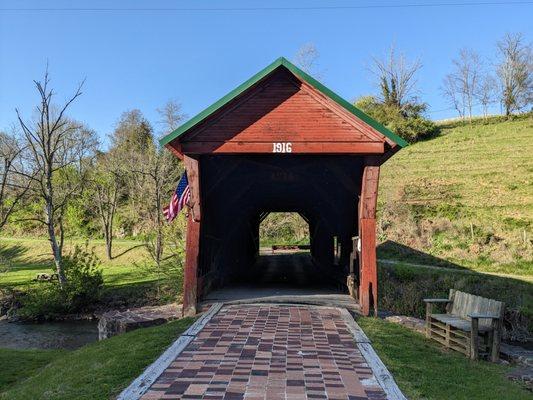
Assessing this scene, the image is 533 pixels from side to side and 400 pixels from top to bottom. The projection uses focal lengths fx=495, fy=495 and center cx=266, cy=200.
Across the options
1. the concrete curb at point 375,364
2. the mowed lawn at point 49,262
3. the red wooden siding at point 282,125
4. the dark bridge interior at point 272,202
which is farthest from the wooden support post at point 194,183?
the mowed lawn at point 49,262

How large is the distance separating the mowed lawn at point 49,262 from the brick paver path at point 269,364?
11352 mm

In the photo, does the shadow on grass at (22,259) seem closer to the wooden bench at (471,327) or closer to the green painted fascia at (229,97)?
the green painted fascia at (229,97)

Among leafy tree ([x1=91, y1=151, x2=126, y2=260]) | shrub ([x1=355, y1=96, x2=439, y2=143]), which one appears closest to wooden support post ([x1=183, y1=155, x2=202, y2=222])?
leafy tree ([x1=91, y1=151, x2=126, y2=260])

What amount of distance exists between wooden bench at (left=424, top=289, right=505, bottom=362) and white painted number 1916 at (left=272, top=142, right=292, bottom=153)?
Answer: 4.18 metres

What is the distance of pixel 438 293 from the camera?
18.0 meters

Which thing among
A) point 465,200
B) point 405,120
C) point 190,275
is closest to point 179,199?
point 190,275

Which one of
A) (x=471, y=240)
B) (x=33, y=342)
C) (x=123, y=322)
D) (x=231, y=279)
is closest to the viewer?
(x=123, y=322)

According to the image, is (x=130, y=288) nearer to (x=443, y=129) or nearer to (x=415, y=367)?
(x=415, y=367)

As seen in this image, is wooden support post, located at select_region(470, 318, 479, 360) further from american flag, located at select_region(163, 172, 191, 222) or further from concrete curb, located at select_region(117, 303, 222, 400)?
american flag, located at select_region(163, 172, 191, 222)

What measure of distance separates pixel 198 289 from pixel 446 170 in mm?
32103

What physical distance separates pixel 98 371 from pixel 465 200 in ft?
98.3

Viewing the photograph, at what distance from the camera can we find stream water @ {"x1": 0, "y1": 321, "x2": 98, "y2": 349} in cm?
1505

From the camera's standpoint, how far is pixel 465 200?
3203 cm

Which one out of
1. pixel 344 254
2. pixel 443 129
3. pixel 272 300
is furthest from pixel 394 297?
pixel 443 129
